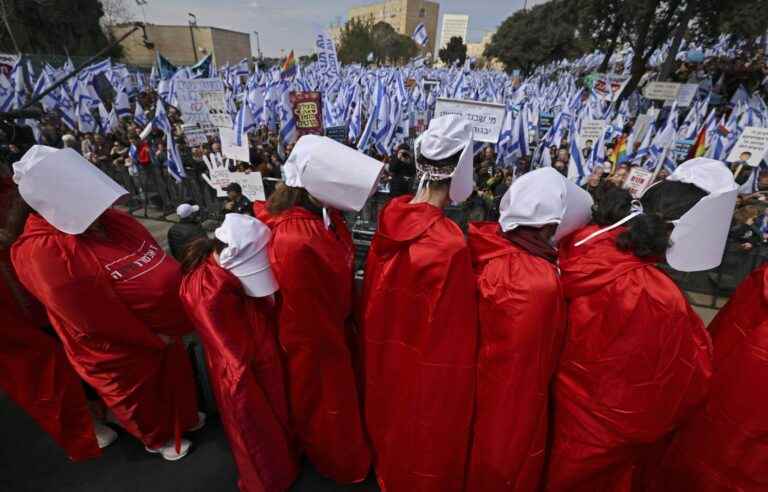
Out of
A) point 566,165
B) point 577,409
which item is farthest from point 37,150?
point 566,165

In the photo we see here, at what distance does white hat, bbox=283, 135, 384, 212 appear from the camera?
69.1 inches

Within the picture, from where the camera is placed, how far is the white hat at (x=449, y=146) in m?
1.63

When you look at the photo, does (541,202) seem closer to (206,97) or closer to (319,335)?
(319,335)

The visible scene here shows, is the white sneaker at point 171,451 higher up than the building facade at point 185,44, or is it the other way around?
the building facade at point 185,44

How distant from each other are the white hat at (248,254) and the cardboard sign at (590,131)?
6.62 m

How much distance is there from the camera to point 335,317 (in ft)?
6.26

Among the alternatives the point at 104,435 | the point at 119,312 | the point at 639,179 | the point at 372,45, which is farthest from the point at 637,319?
the point at 372,45

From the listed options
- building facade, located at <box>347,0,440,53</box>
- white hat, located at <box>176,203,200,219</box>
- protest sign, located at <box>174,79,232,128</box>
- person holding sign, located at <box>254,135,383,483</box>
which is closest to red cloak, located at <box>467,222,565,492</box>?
person holding sign, located at <box>254,135,383,483</box>

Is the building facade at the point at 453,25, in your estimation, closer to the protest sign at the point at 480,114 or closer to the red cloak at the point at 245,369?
the protest sign at the point at 480,114

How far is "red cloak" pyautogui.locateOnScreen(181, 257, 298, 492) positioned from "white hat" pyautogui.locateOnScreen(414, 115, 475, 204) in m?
1.04

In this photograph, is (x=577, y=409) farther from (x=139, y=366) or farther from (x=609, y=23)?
(x=609, y=23)

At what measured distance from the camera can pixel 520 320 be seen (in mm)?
1521

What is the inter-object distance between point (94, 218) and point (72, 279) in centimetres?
30

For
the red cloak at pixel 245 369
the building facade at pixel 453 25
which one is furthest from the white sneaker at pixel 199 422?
the building facade at pixel 453 25
